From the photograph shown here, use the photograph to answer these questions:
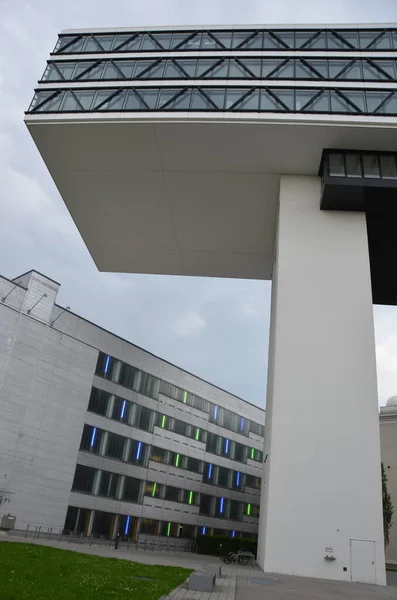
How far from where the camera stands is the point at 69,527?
38.2 m

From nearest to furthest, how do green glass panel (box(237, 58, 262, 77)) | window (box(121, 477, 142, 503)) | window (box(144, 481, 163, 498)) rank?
1. green glass panel (box(237, 58, 262, 77))
2. window (box(121, 477, 142, 503))
3. window (box(144, 481, 163, 498))

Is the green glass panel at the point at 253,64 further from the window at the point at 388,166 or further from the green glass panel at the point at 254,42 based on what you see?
the window at the point at 388,166

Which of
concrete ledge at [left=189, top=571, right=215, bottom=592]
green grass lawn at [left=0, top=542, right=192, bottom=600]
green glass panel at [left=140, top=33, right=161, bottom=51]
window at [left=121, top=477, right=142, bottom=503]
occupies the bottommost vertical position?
green grass lawn at [left=0, top=542, right=192, bottom=600]

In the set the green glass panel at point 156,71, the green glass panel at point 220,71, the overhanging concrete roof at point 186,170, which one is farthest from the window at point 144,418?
the green glass panel at point 220,71

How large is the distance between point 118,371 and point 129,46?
86.4 ft

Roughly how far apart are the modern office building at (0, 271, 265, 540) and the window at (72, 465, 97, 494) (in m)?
0.12

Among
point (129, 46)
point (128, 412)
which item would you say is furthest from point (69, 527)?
point (129, 46)

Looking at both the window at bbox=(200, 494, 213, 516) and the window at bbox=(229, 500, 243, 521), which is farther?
the window at bbox=(229, 500, 243, 521)

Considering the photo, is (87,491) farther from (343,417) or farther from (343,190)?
(343,190)

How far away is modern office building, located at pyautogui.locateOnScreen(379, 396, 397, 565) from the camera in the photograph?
168 ft

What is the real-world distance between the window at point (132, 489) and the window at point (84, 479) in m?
3.99

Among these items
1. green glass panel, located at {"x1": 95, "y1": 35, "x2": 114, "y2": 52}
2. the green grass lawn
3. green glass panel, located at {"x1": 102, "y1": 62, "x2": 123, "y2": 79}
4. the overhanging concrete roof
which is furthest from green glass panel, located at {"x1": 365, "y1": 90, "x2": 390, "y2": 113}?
the green grass lawn

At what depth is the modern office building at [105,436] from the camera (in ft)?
116

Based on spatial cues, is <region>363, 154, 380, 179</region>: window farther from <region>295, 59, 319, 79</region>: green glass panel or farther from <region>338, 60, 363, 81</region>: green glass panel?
<region>295, 59, 319, 79</region>: green glass panel
